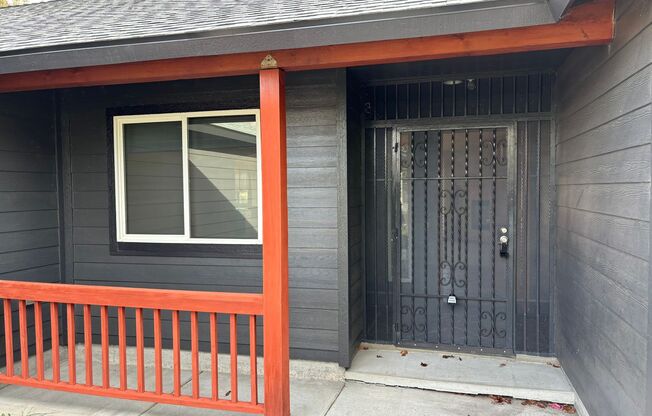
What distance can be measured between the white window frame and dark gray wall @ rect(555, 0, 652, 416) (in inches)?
85.9

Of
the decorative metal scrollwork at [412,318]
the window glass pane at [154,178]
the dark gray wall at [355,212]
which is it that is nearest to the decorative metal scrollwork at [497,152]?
the dark gray wall at [355,212]

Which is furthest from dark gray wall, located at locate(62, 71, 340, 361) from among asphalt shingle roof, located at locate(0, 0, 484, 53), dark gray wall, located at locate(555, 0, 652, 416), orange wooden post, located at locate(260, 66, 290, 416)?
dark gray wall, located at locate(555, 0, 652, 416)

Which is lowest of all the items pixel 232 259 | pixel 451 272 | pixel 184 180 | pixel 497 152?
pixel 451 272

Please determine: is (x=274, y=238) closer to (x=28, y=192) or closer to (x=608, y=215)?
(x=608, y=215)

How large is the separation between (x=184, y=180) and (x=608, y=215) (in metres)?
2.92

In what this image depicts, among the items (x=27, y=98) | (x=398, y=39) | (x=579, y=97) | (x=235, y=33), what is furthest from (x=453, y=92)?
(x=27, y=98)

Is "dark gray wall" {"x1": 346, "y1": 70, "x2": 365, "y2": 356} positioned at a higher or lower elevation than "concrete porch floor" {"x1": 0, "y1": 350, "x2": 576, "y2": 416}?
higher

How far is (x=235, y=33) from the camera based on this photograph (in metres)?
2.31

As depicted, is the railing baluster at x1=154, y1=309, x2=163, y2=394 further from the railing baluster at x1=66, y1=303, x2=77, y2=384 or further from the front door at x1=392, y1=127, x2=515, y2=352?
the front door at x1=392, y1=127, x2=515, y2=352

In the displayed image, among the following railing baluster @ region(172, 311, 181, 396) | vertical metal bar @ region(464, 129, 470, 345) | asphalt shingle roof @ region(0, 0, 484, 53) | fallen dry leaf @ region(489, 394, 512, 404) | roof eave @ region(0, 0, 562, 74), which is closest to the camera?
roof eave @ region(0, 0, 562, 74)

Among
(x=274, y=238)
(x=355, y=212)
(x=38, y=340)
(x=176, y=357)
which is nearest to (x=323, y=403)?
(x=176, y=357)

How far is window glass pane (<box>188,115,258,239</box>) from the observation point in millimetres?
3637

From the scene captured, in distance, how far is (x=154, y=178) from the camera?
3.84 metres

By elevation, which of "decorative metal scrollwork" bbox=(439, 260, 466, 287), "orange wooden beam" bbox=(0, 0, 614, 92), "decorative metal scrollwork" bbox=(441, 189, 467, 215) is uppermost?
"orange wooden beam" bbox=(0, 0, 614, 92)
